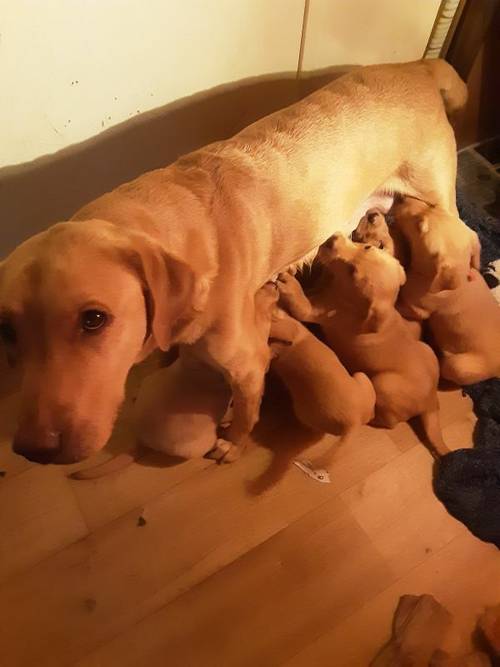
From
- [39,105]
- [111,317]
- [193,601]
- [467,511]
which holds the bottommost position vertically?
[193,601]

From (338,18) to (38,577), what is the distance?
7.02 feet

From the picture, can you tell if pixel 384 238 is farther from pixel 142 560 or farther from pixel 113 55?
pixel 142 560

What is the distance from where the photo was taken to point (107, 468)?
6.77 ft

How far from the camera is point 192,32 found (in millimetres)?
2014

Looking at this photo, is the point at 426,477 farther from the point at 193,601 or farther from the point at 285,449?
the point at 193,601

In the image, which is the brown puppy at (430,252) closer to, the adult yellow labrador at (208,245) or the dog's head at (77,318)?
the adult yellow labrador at (208,245)

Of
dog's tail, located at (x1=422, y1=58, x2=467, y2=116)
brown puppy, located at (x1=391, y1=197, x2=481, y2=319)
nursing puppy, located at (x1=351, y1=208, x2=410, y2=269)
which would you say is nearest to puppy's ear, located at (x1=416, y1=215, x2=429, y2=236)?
brown puppy, located at (x1=391, y1=197, x2=481, y2=319)

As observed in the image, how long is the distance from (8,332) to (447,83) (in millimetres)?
1793

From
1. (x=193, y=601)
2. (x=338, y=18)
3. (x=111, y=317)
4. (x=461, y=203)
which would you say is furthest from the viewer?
(x=461, y=203)

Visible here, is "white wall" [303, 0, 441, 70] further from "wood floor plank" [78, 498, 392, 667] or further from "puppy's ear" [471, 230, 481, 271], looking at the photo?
"wood floor plank" [78, 498, 392, 667]

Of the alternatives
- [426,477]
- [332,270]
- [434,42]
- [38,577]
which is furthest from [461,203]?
[38,577]

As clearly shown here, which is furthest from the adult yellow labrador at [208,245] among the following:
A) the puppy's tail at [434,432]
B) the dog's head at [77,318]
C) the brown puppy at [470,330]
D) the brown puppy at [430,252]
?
the puppy's tail at [434,432]

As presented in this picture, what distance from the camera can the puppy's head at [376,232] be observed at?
229 centimetres

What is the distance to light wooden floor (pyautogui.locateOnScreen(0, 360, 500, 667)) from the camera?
1854 mm
